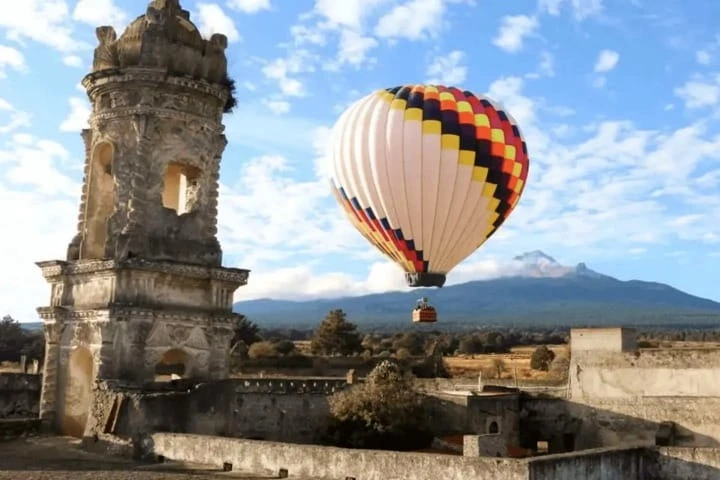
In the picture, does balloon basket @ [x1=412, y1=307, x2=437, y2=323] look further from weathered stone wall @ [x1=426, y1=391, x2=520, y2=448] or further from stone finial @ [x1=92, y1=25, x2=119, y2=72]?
stone finial @ [x1=92, y1=25, x2=119, y2=72]

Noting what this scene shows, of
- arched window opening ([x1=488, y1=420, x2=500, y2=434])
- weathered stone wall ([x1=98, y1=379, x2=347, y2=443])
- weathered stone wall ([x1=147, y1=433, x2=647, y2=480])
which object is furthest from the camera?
arched window opening ([x1=488, y1=420, x2=500, y2=434])

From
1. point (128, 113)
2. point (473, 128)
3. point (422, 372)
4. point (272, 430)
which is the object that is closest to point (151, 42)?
point (128, 113)

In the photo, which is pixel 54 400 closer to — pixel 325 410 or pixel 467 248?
pixel 325 410

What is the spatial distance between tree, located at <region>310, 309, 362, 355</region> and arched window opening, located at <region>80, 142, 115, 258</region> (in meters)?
29.1

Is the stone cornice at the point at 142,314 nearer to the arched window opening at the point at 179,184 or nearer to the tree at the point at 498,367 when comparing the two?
the arched window opening at the point at 179,184

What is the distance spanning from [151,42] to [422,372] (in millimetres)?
27505

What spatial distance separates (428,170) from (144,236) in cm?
843

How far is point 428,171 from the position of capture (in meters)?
25.4

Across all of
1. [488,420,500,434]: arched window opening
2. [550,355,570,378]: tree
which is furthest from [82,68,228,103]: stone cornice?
[550,355,570,378]: tree

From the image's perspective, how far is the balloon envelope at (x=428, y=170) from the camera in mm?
25375

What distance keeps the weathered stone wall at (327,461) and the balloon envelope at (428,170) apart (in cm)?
969

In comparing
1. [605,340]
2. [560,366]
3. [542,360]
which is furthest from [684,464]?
[542,360]

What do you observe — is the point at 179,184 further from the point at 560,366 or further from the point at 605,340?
the point at 560,366

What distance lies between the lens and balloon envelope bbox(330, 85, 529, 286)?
83.3 ft
